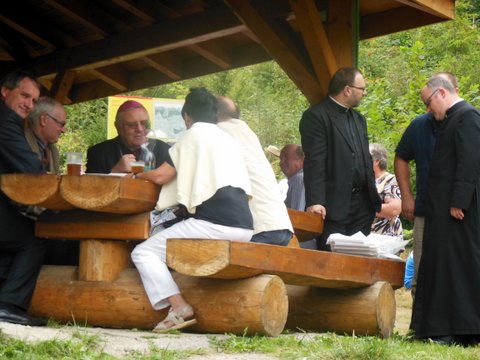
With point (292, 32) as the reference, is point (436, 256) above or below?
below

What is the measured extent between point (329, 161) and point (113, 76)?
4.91m

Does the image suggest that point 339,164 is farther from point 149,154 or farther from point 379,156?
point 379,156

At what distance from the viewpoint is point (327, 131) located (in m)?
6.87

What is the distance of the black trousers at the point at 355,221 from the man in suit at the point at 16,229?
2.07 m

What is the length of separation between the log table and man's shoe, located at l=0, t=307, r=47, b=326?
0.21 meters

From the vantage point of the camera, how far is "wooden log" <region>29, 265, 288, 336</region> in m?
5.39

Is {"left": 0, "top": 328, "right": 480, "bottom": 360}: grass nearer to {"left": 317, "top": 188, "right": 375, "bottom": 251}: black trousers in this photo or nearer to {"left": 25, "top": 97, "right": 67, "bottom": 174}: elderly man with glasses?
{"left": 317, "top": 188, "right": 375, "bottom": 251}: black trousers

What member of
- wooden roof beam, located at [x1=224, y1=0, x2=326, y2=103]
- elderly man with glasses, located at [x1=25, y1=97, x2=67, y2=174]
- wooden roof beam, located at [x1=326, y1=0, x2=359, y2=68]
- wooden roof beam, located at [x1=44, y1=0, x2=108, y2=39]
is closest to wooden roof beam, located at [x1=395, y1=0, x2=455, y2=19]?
wooden roof beam, located at [x1=326, y1=0, x2=359, y2=68]

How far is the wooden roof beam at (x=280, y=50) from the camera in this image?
7688 mm

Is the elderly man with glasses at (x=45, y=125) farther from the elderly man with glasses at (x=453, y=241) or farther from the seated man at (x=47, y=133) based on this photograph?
the elderly man with glasses at (x=453, y=241)

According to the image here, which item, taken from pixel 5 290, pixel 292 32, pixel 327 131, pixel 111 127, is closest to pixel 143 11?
pixel 292 32

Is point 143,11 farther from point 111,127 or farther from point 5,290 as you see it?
point 111,127

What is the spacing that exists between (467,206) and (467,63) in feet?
53.7

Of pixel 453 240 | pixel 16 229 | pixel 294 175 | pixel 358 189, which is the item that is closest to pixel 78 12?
pixel 294 175
